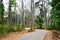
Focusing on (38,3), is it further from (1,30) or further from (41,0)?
(1,30)

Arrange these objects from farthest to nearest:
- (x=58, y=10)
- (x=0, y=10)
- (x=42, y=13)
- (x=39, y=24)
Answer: (x=42, y=13)
(x=39, y=24)
(x=0, y=10)
(x=58, y=10)

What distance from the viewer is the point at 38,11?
77125 millimetres

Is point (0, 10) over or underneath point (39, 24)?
over

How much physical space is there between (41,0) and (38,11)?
6070 mm

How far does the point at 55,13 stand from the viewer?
34.5 metres

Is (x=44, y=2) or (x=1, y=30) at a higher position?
(x=44, y=2)

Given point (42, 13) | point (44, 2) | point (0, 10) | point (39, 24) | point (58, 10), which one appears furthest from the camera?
point (42, 13)

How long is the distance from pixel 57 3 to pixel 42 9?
42.9 metres

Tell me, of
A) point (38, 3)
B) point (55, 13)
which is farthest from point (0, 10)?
point (38, 3)

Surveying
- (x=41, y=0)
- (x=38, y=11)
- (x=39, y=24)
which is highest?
(x=41, y=0)

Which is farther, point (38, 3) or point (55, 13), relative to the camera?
point (38, 3)

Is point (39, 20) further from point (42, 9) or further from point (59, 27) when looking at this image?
point (59, 27)

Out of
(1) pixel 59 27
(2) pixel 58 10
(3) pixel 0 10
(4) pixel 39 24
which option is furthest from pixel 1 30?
(4) pixel 39 24

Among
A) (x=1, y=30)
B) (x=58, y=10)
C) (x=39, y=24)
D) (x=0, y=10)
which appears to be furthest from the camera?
(x=39, y=24)
